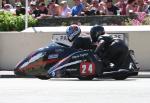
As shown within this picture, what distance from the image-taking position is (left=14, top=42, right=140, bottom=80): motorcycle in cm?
1920

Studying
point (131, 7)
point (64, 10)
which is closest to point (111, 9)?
point (131, 7)

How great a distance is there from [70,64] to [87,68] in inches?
19.2

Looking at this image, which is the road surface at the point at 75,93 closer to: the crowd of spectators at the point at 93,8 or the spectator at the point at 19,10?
the crowd of spectators at the point at 93,8

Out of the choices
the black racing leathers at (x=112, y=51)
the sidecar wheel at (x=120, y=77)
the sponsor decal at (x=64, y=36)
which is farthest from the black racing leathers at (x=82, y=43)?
the sponsor decal at (x=64, y=36)

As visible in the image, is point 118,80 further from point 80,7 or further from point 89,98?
point 80,7

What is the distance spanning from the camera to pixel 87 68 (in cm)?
1923

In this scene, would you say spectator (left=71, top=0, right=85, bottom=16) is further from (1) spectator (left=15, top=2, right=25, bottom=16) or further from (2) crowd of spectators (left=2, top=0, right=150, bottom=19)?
(1) spectator (left=15, top=2, right=25, bottom=16)

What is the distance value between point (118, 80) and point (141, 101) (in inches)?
261

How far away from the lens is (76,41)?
19531 millimetres

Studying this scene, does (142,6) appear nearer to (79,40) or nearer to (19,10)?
(19,10)

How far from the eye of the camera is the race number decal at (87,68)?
1923 centimetres

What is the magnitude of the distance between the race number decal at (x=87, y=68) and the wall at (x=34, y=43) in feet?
14.8

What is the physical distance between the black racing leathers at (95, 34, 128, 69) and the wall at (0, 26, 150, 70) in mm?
4115

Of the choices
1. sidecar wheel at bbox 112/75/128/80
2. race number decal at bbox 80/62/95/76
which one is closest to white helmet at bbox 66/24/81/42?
race number decal at bbox 80/62/95/76
